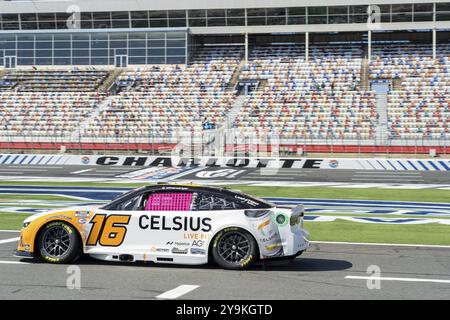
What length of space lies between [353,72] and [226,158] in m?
15.5

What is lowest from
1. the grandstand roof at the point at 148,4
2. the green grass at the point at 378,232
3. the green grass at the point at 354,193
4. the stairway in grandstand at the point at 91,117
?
the green grass at the point at 378,232

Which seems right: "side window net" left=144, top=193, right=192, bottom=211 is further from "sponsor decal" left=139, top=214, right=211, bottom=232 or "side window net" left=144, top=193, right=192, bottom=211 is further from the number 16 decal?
the number 16 decal

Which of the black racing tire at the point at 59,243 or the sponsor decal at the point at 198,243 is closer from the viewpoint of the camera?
the sponsor decal at the point at 198,243

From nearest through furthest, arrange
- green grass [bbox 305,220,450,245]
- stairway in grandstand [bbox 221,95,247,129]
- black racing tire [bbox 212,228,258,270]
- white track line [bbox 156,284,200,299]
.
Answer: white track line [bbox 156,284,200,299] → black racing tire [bbox 212,228,258,270] → green grass [bbox 305,220,450,245] → stairway in grandstand [bbox 221,95,247,129]

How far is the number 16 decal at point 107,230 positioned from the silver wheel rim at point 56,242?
0.32 meters

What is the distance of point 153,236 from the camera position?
33.1 feet

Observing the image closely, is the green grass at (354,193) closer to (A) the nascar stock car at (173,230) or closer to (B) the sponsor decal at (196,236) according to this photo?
(A) the nascar stock car at (173,230)

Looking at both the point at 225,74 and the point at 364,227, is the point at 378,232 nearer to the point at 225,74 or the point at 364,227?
the point at 364,227

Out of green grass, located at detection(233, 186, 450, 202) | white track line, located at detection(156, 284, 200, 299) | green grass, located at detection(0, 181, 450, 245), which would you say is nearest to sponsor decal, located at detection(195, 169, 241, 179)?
green grass, located at detection(233, 186, 450, 202)

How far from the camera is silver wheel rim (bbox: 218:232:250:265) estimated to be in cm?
986

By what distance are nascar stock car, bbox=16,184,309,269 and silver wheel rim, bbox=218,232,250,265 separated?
1 cm

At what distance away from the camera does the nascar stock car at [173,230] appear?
9.86 meters

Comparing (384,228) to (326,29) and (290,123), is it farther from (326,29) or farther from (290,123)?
(326,29)

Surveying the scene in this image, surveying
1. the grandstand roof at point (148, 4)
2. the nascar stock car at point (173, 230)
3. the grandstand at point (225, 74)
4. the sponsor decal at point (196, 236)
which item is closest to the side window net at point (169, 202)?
the nascar stock car at point (173, 230)
